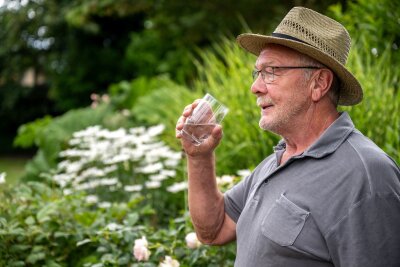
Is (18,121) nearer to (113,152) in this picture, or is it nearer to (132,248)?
(113,152)

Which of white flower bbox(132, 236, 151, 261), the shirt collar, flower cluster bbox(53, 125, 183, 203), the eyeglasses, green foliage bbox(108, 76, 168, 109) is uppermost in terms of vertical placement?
the eyeglasses

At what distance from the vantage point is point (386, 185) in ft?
6.32

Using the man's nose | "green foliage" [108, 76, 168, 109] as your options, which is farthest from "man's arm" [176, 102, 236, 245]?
"green foliage" [108, 76, 168, 109]

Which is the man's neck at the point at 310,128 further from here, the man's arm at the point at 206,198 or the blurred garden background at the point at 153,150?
the blurred garden background at the point at 153,150

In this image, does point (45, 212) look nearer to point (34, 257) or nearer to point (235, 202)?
point (34, 257)

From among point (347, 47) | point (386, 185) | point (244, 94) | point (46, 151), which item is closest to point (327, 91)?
point (347, 47)

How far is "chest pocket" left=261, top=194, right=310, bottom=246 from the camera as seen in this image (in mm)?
2013

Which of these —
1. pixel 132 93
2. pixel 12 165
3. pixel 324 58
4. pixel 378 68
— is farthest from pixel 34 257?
pixel 12 165

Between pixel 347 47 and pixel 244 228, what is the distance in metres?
0.78

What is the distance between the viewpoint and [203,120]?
2.35 metres

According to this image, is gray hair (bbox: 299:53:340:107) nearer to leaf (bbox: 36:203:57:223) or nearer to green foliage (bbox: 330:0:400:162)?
green foliage (bbox: 330:0:400:162)

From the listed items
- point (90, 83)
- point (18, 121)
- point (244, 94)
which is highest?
point (244, 94)

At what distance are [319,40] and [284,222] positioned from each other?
67 cm

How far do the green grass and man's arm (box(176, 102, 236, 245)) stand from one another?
11.5 m
